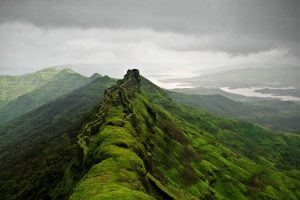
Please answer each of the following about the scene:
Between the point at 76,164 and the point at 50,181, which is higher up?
the point at 76,164

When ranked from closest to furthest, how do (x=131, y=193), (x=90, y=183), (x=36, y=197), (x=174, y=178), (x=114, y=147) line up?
(x=131, y=193), (x=90, y=183), (x=114, y=147), (x=36, y=197), (x=174, y=178)

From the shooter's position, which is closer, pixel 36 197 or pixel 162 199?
pixel 162 199

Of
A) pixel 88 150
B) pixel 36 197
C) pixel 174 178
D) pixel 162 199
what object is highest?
pixel 88 150

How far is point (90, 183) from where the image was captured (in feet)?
234

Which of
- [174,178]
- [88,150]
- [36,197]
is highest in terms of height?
[88,150]

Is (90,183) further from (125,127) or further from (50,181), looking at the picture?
(50,181)

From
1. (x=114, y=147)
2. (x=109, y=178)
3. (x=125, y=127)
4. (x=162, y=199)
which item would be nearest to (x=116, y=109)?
(x=125, y=127)

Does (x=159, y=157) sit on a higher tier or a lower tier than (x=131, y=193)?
lower

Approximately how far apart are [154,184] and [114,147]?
15.8 metres

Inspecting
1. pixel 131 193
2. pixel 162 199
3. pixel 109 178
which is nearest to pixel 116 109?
pixel 162 199

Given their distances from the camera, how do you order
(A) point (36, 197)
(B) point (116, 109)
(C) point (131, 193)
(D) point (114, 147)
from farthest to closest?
1. (B) point (116, 109)
2. (A) point (36, 197)
3. (D) point (114, 147)
4. (C) point (131, 193)

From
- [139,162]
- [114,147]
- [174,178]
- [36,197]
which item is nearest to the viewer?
[139,162]

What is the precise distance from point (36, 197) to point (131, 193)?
82.2 m

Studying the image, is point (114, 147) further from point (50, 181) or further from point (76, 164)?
point (50, 181)
